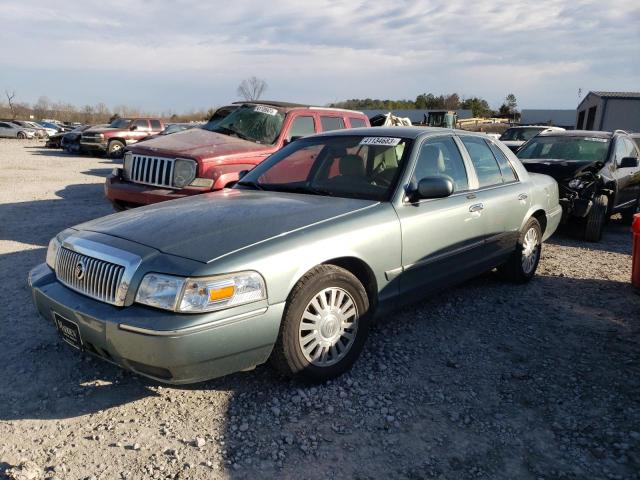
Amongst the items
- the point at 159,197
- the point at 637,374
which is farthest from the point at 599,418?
the point at 159,197

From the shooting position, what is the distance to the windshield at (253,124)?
7.57 meters

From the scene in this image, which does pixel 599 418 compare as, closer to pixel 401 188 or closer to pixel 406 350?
pixel 406 350

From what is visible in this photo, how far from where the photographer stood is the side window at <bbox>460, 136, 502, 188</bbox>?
467 cm

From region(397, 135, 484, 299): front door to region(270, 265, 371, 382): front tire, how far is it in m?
0.52

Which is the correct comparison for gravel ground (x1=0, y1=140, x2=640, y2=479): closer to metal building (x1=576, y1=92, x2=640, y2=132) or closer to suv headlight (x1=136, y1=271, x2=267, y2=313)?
suv headlight (x1=136, y1=271, x2=267, y2=313)

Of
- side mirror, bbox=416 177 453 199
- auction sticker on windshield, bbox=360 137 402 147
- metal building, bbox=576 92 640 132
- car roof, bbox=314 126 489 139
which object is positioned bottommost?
side mirror, bbox=416 177 453 199

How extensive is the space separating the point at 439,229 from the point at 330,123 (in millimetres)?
4587

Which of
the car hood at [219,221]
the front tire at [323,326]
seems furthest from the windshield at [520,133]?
the front tire at [323,326]

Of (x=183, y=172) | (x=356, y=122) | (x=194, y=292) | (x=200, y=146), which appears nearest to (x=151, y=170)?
Answer: (x=183, y=172)

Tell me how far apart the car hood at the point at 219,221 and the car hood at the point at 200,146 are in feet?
8.89

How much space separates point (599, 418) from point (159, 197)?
508cm

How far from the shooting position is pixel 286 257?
2941 millimetres

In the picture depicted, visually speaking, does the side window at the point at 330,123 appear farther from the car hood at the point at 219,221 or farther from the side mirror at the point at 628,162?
the side mirror at the point at 628,162

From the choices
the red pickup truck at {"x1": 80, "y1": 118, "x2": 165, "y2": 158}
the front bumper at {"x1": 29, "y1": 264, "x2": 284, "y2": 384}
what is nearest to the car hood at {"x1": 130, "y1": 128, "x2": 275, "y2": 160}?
the front bumper at {"x1": 29, "y1": 264, "x2": 284, "y2": 384}
